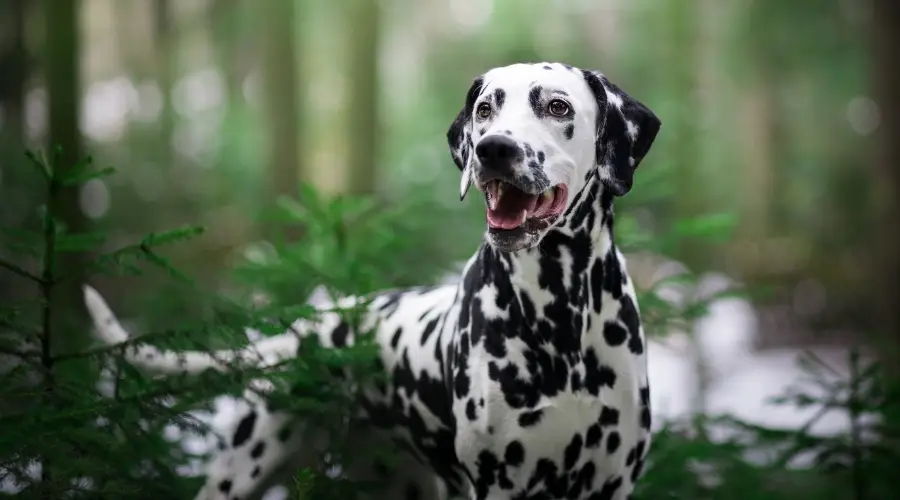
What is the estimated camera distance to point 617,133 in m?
2.71

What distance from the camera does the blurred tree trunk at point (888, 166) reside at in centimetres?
747

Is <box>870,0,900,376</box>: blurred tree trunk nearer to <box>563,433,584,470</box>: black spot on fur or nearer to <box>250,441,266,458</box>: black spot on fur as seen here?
<box>563,433,584,470</box>: black spot on fur

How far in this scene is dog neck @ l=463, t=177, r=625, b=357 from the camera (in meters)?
2.73

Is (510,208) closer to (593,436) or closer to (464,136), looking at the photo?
(464,136)

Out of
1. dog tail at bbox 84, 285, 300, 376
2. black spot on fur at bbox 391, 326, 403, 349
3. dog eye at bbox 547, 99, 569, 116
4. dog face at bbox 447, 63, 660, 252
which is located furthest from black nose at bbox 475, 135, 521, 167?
dog tail at bbox 84, 285, 300, 376

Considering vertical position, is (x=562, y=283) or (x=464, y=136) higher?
(x=464, y=136)

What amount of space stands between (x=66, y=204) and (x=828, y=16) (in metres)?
10.9

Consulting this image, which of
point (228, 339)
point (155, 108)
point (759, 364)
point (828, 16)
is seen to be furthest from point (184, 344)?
point (155, 108)

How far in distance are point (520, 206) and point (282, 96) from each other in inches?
354

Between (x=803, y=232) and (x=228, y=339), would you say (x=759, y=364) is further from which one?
(x=228, y=339)

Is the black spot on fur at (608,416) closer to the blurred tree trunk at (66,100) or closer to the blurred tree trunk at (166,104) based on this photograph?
the blurred tree trunk at (66,100)

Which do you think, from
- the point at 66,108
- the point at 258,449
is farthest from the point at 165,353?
the point at 66,108

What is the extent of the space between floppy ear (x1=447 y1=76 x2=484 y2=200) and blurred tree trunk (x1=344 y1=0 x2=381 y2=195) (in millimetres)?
7866

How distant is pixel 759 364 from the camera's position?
1216 centimetres
